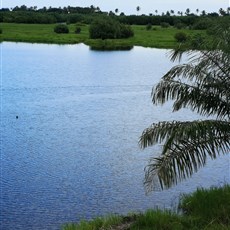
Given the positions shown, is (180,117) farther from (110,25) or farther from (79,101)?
(110,25)

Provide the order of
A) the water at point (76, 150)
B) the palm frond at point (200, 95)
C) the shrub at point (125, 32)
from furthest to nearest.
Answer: the shrub at point (125, 32), the water at point (76, 150), the palm frond at point (200, 95)

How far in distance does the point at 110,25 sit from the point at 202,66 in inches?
3384

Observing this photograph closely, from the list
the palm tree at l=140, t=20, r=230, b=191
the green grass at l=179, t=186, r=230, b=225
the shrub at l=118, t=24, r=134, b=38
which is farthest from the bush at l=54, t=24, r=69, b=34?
the palm tree at l=140, t=20, r=230, b=191

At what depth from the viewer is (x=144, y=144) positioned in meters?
12.5

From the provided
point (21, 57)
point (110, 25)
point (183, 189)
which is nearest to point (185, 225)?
point (183, 189)

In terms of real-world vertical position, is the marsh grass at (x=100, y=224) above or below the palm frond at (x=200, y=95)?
below

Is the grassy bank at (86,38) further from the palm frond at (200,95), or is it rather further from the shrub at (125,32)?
the palm frond at (200,95)

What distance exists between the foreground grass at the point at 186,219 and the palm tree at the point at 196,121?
2.88 feet

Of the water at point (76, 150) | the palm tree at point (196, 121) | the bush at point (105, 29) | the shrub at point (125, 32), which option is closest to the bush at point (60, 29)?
the bush at point (105, 29)

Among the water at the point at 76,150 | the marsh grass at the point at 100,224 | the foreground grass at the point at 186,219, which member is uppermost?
the foreground grass at the point at 186,219

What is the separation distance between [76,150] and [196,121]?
12.0 metres

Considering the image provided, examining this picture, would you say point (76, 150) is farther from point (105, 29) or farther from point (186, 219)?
point (105, 29)

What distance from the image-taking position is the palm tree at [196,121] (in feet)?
37.8

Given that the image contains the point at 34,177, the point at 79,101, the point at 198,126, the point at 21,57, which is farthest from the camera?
the point at 21,57
